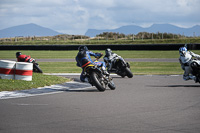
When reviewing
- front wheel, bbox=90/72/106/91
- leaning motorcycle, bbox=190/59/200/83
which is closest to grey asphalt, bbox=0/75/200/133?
front wheel, bbox=90/72/106/91

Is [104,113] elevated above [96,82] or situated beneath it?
situated beneath

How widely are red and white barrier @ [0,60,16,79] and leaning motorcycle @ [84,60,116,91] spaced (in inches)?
108

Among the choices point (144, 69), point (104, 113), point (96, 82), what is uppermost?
point (96, 82)

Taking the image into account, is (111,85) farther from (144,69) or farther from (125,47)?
(125,47)

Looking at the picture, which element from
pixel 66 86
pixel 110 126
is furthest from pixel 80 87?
pixel 110 126

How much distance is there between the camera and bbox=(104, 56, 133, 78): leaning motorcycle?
19.1 meters

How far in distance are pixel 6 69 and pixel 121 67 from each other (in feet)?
20.7

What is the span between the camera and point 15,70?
14.8 m

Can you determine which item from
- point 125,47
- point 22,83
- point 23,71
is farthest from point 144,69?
point 125,47

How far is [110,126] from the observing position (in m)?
7.46

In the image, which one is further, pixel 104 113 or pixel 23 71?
→ pixel 23 71

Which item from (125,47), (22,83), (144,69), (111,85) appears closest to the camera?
(111,85)

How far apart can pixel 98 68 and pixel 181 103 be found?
3803mm

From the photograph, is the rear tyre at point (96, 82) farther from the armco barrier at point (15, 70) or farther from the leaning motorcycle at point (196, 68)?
the leaning motorcycle at point (196, 68)
